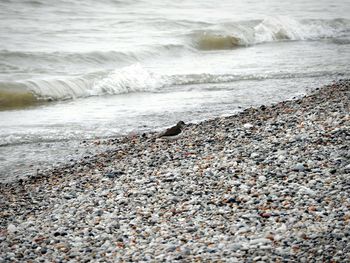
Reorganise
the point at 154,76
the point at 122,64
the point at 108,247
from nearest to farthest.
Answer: the point at 108,247 → the point at 154,76 → the point at 122,64

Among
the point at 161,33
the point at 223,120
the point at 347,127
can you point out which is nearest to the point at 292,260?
the point at 347,127

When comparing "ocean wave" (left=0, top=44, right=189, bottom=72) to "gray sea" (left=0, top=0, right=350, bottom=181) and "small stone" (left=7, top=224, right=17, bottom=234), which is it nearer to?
"gray sea" (left=0, top=0, right=350, bottom=181)

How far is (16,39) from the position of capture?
1744 centimetres

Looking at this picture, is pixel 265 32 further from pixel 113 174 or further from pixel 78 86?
pixel 113 174

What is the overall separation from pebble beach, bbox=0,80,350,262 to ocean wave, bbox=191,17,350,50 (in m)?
11.6

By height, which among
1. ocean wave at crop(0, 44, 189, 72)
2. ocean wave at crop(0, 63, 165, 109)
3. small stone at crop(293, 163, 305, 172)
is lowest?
small stone at crop(293, 163, 305, 172)

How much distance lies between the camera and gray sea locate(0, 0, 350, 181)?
9.72 meters

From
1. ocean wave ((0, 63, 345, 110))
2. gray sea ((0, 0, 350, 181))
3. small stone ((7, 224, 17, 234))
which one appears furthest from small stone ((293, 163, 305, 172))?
ocean wave ((0, 63, 345, 110))

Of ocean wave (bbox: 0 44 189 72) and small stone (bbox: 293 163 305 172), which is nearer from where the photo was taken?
small stone (bbox: 293 163 305 172)

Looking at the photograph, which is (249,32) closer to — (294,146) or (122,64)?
(122,64)

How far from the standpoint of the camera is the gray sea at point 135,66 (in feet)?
31.9

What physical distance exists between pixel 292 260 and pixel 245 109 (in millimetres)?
5639

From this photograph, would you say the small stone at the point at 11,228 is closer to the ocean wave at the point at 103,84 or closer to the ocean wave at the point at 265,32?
the ocean wave at the point at 103,84

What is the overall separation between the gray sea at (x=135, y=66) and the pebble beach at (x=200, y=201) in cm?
136
